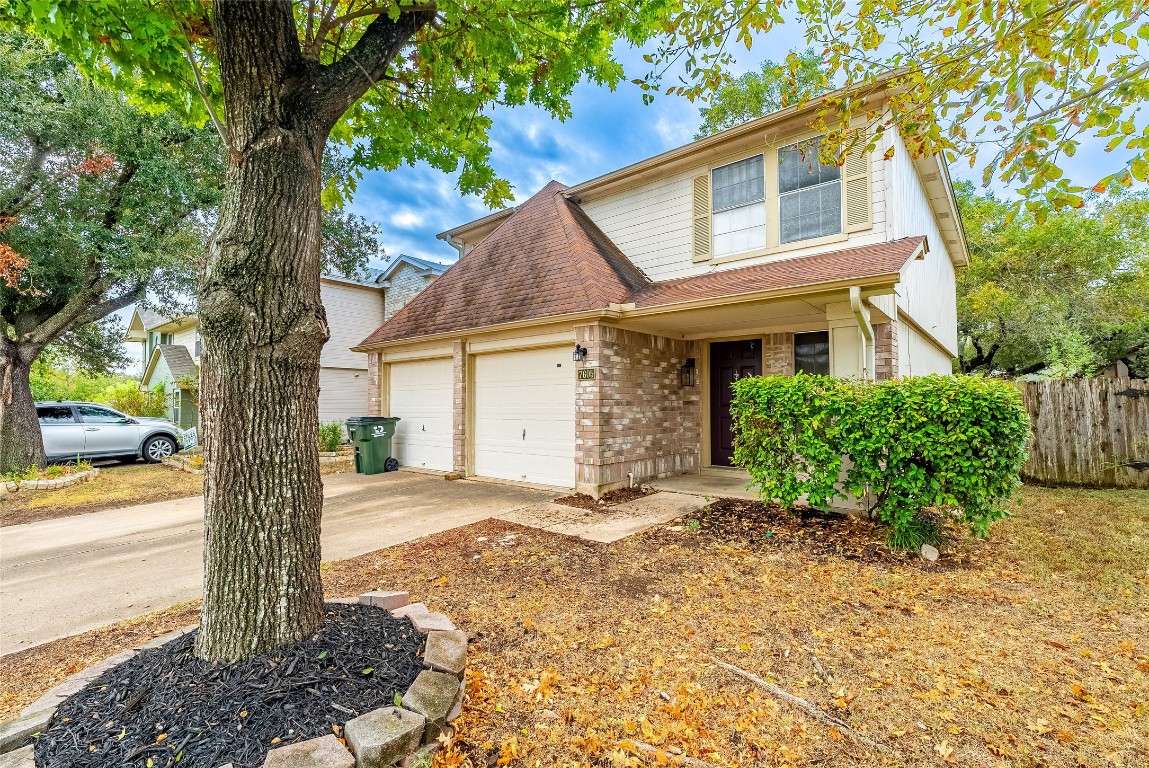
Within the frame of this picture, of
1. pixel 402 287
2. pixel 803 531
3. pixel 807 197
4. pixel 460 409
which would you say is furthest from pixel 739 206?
pixel 402 287

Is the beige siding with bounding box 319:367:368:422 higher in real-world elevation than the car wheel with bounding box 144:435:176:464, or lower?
higher

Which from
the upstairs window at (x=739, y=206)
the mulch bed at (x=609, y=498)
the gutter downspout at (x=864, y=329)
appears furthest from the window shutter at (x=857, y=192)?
the mulch bed at (x=609, y=498)

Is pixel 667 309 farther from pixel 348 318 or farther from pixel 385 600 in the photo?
pixel 348 318

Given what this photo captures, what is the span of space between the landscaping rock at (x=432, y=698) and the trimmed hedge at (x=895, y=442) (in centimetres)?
418

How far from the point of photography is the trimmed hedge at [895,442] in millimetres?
4285

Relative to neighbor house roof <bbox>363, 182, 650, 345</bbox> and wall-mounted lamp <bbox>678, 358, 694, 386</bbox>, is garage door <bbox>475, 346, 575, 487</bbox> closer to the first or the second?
neighbor house roof <bbox>363, 182, 650, 345</bbox>

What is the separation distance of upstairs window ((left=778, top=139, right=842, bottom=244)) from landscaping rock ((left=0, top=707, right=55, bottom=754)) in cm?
864

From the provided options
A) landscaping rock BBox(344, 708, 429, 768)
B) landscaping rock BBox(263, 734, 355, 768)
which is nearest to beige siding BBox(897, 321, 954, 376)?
landscaping rock BBox(344, 708, 429, 768)

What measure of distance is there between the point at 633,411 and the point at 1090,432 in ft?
23.3

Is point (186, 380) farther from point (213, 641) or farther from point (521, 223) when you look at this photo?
point (213, 641)

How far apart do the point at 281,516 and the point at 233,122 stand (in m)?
2.04

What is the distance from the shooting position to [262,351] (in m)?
2.39

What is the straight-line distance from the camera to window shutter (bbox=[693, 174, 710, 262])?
8.41 m

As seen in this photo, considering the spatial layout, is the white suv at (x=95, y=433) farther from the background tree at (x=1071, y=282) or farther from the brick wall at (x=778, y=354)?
the background tree at (x=1071, y=282)
